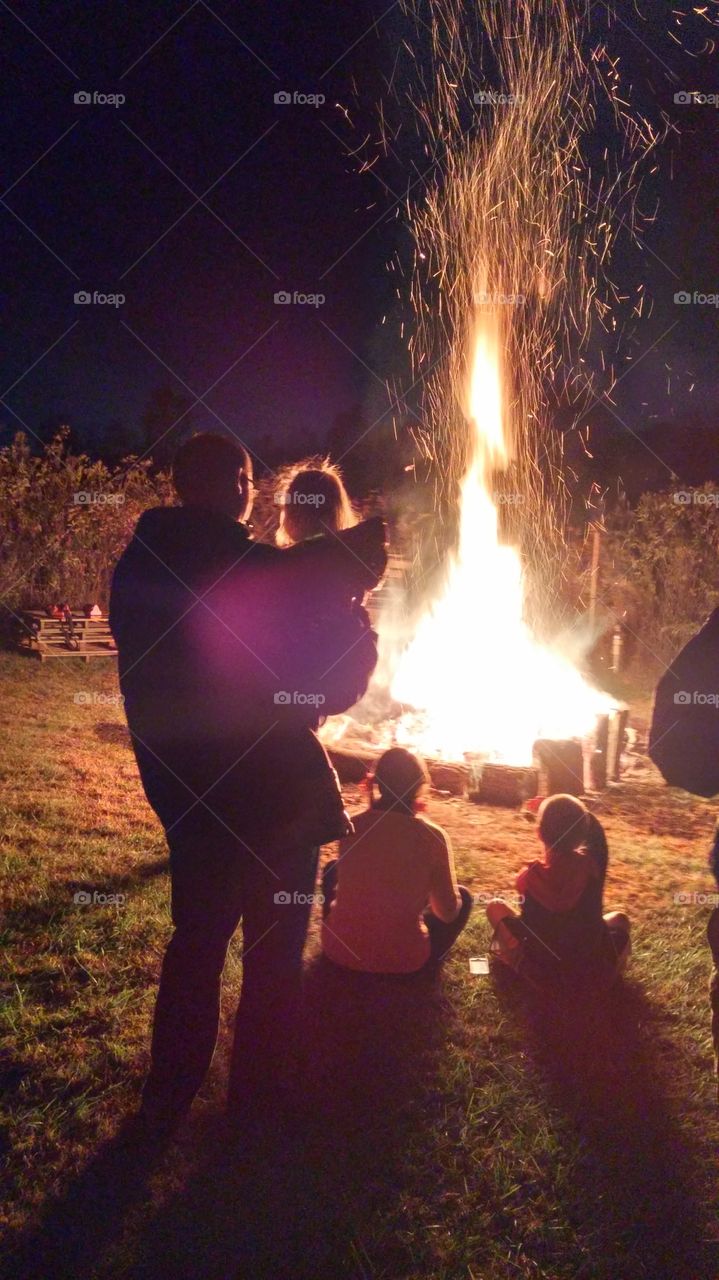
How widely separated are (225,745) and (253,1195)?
1.40 m

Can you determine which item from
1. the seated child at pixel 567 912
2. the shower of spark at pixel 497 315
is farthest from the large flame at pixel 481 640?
the seated child at pixel 567 912

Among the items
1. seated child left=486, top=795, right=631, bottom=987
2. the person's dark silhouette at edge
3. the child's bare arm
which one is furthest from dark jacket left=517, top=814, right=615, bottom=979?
the person's dark silhouette at edge

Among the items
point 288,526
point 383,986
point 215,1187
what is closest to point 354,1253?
point 215,1187

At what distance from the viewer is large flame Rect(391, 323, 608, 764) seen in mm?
8086

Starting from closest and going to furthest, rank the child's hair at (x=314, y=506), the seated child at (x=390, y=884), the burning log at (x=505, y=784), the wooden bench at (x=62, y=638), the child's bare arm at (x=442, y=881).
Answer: the child's hair at (x=314, y=506)
the seated child at (x=390, y=884)
the child's bare arm at (x=442, y=881)
the burning log at (x=505, y=784)
the wooden bench at (x=62, y=638)

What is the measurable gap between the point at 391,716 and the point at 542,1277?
6.29m

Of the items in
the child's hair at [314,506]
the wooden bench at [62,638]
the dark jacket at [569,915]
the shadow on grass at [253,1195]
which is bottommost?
the shadow on grass at [253,1195]

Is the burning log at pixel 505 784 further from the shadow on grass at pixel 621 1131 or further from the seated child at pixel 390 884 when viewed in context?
the seated child at pixel 390 884

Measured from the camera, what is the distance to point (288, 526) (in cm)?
302

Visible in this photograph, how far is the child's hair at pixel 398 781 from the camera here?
3.50 m

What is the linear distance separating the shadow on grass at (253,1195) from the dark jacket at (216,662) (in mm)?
1078

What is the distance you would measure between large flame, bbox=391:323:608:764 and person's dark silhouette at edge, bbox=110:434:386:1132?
17.3 ft

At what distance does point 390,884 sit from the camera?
3.40 metres

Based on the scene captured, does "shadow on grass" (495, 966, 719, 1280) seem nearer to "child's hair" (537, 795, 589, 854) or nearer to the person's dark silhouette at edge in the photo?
"child's hair" (537, 795, 589, 854)
